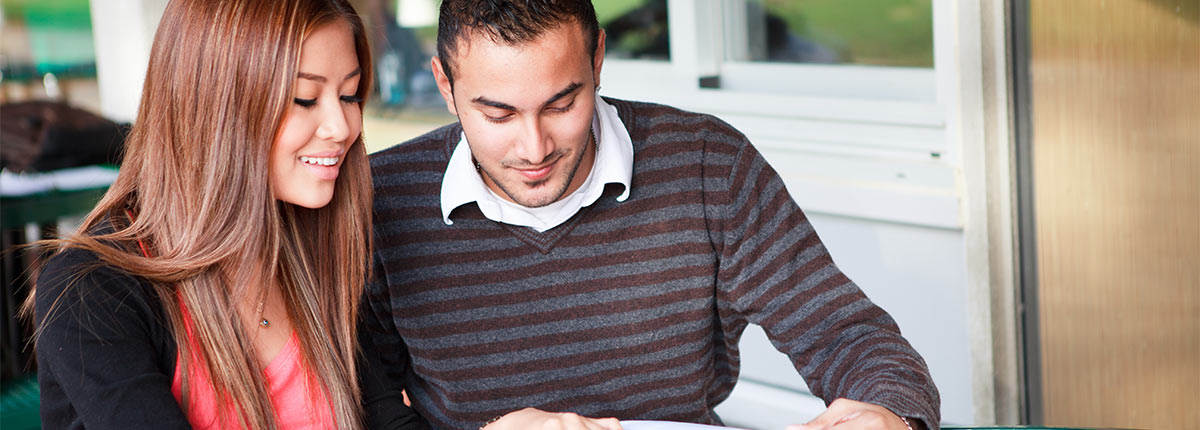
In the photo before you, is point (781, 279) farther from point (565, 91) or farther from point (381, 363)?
point (381, 363)

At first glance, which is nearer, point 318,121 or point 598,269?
point 318,121

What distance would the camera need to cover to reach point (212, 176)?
1.32 meters

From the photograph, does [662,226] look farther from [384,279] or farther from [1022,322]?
[1022,322]

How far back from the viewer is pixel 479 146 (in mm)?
1508

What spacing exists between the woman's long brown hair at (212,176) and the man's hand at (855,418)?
0.64 meters

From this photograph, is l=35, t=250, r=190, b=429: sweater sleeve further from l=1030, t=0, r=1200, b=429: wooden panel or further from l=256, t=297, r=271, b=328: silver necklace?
l=1030, t=0, r=1200, b=429: wooden panel

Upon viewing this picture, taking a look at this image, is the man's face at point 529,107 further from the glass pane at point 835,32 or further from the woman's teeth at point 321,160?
the glass pane at point 835,32

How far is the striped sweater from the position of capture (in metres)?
1.60

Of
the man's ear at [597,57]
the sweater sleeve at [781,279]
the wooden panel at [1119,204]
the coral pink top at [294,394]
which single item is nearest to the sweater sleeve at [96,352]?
the coral pink top at [294,394]

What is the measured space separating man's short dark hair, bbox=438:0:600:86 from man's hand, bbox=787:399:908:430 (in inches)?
21.6

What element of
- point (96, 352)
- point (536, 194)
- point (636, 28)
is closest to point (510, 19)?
point (536, 194)

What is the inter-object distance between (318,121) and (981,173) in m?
1.52

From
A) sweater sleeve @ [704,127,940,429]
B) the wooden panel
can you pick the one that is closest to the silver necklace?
sweater sleeve @ [704,127,940,429]

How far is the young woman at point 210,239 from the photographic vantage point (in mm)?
1213
